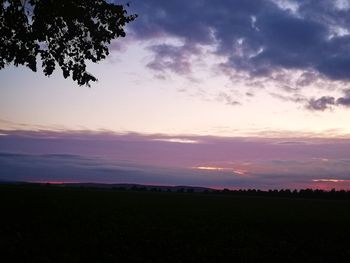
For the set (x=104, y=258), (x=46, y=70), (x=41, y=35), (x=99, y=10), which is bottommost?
(x=104, y=258)

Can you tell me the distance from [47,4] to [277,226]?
15.9 meters

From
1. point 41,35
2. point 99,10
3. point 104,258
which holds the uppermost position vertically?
point 99,10

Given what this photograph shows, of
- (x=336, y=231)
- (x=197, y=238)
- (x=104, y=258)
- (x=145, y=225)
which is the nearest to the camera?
(x=104, y=258)

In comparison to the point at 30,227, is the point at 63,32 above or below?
above

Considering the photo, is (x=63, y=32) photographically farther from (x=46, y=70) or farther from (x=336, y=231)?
(x=336, y=231)

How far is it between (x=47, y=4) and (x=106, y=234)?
11.1m

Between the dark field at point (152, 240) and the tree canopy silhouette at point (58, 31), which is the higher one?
the tree canopy silhouette at point (58, 31)

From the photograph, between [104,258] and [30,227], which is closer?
[104,258]

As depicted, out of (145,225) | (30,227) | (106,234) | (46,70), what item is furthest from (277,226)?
(46,70)

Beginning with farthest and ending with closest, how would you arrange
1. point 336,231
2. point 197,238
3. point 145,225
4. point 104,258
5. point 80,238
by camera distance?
point 336,231, point 145,225, point 197,238, point 80,238, point 104,258

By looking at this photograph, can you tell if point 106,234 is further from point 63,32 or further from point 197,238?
point 63,32

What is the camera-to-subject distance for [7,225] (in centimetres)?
1814

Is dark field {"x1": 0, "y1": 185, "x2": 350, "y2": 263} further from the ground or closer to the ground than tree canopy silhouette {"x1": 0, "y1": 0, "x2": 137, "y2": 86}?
closer to the ground

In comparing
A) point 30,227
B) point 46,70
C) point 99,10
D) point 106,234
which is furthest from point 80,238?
point 99,10
